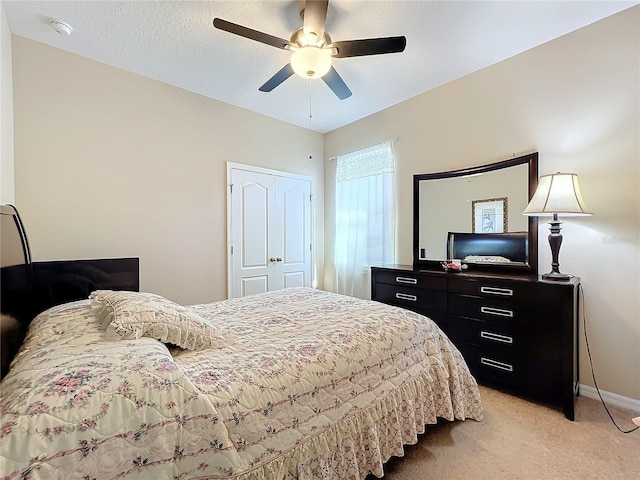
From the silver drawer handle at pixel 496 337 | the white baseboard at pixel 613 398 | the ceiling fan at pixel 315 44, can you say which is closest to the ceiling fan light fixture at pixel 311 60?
the ceiling fan at pixel 315 44

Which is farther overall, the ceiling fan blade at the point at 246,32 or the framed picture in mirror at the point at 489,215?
the framed picture in mirror at the point at 489,215

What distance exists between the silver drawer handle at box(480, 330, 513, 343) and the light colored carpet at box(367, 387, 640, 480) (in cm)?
46

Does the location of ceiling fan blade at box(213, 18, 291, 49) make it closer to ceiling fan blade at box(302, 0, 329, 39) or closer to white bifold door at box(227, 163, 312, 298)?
ceiling fan blade at box(302, 0, 329, 39)

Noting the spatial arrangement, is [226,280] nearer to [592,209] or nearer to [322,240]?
[322,240]

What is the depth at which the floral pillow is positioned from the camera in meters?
1.16

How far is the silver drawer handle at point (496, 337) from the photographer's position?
2.22m

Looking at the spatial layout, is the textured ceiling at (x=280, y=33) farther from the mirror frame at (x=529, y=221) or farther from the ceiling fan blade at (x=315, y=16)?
the mirror frame at (x=529, y=221)

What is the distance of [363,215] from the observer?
3824mm

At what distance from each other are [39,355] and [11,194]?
1.84 metres

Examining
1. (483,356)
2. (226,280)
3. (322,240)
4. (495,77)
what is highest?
(495,77)

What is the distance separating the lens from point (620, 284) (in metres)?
2.11

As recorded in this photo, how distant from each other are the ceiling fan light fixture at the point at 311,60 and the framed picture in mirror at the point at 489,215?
1870mm

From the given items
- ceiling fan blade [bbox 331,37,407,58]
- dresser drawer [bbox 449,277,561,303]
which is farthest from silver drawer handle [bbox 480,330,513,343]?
ceiling fan blade [bbox 331,37,407,58]

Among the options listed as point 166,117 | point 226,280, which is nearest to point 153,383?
point 226,280
